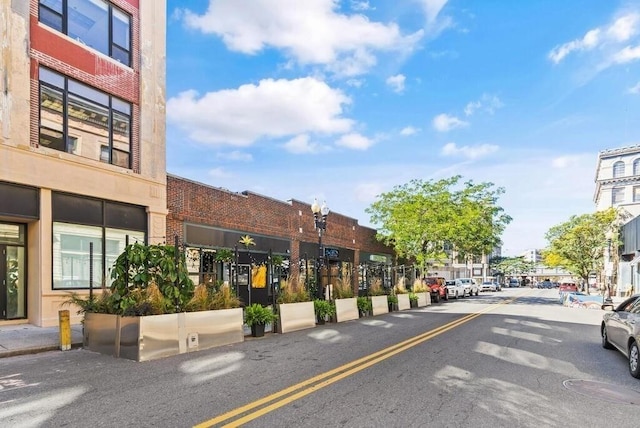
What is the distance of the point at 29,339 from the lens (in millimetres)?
10734

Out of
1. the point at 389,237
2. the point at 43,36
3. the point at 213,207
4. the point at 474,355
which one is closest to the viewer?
the point at 474,355

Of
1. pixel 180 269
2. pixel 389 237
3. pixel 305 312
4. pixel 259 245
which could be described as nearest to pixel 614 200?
pixel 389 237

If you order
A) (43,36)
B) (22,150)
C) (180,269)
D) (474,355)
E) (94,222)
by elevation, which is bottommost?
(474,355)

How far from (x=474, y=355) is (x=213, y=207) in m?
13.8

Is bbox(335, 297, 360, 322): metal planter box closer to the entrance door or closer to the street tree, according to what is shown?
the entrance door

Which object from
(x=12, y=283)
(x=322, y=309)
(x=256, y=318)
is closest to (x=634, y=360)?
(x=256, y=318)

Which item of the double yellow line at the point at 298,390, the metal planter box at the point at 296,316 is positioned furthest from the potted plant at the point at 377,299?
the double yellow line at the point at 298,390

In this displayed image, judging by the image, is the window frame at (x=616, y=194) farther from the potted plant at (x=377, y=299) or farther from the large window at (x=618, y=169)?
the potted plant at (x=377, y=299)

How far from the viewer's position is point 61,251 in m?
14.2

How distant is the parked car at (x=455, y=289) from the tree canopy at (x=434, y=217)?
345 centimetres

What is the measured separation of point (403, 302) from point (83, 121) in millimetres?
16390

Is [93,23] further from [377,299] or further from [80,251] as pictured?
[377,299]

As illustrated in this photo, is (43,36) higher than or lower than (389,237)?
higher

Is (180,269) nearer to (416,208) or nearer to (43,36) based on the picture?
(43,36)
